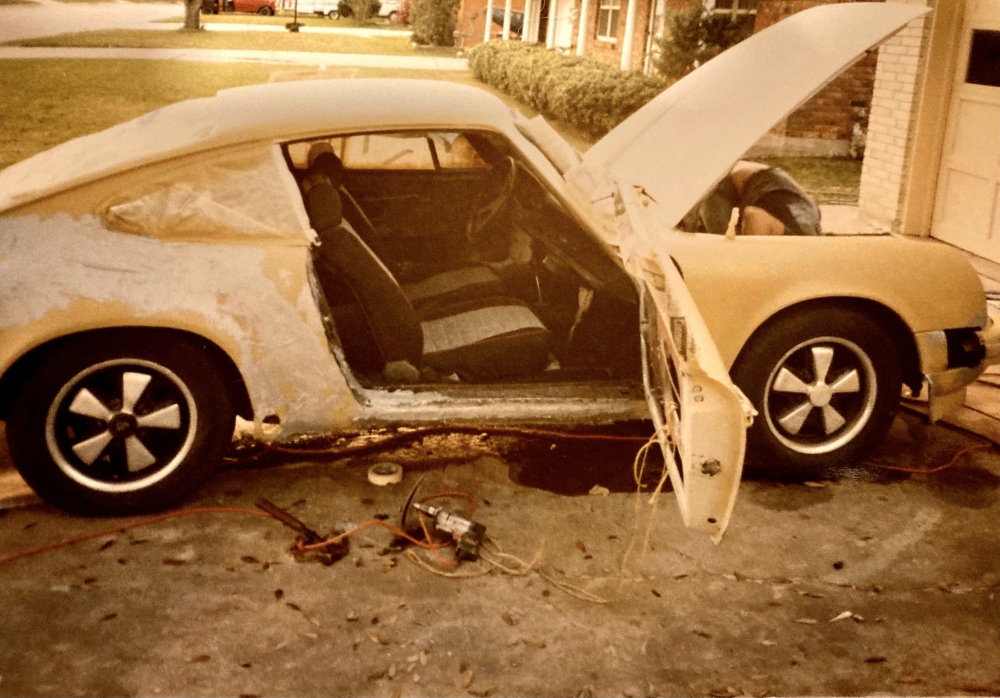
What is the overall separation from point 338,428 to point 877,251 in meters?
2.40

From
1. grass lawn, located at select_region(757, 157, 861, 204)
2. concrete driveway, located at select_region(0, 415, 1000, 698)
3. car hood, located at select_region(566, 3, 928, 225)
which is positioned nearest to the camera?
concrete driveway, located at select_region(0, 415, 1000, 698)

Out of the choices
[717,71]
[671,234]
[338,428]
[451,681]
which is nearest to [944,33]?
[717,71]

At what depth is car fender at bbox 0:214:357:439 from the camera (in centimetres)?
343

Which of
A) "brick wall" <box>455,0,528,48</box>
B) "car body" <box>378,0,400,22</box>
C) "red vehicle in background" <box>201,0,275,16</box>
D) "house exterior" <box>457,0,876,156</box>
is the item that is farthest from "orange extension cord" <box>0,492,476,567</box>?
"car body" <box>378,0,400,22</box>

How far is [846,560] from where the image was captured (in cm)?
366

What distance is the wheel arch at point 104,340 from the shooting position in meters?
3.51

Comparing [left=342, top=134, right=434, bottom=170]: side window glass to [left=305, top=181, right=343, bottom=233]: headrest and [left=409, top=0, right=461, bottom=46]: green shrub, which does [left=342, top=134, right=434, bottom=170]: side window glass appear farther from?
[left=409, top=0, right=461, bottom=46]: green shrub

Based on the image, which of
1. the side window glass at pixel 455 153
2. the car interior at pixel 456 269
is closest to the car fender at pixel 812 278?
the car interior at pixel 456 269

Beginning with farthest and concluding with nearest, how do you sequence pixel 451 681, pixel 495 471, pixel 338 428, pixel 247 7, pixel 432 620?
pixel 247 7 → pixel 495 471 → pixel 338 428 → pixel 432 620 → pixel 451 681

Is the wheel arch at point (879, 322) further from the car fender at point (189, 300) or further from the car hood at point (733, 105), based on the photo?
the car fender at point (189, 300)

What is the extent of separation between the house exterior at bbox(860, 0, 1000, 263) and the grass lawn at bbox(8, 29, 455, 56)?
1874 cm

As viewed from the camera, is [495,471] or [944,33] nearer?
[495,471]

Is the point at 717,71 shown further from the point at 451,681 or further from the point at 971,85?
the point at 971,85

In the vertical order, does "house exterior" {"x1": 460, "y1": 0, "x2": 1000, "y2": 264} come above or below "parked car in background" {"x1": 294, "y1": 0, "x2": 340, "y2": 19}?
below
